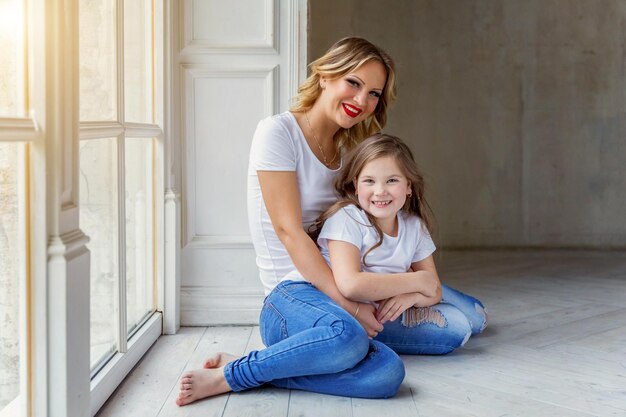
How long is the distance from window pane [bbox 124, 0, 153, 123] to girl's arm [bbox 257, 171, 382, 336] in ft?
1.59

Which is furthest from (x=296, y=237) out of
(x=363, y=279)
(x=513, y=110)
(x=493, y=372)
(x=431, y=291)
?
(x=513, y=110)

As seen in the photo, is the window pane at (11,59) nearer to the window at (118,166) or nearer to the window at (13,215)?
the window at (13,215)

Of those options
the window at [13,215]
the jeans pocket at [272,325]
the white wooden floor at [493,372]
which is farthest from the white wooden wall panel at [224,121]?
the window at [13,215]

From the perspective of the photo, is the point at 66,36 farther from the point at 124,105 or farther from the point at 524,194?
the point at 524,194

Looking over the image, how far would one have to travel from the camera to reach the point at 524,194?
235 inches

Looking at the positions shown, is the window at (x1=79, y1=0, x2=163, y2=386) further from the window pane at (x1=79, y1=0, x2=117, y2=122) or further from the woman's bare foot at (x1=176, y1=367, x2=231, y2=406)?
the woman's bare foot at (x1=176, y1=367, x2=231, y2=406)

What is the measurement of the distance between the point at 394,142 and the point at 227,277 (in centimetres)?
98

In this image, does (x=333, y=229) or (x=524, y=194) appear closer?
(x=333, y=229)

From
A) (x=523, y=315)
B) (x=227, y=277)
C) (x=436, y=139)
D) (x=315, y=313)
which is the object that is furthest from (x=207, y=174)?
(x=436, y=139)

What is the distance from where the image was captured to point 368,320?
7.39 feet

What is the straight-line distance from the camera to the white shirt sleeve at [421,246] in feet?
8.02

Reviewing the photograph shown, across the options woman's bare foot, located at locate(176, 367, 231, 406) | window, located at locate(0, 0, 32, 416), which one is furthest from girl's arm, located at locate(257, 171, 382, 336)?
window, located at locate(0, 0, 32, 416)

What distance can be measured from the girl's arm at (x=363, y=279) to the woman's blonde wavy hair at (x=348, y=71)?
0.47m

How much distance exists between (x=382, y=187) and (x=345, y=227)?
0.17 metres
